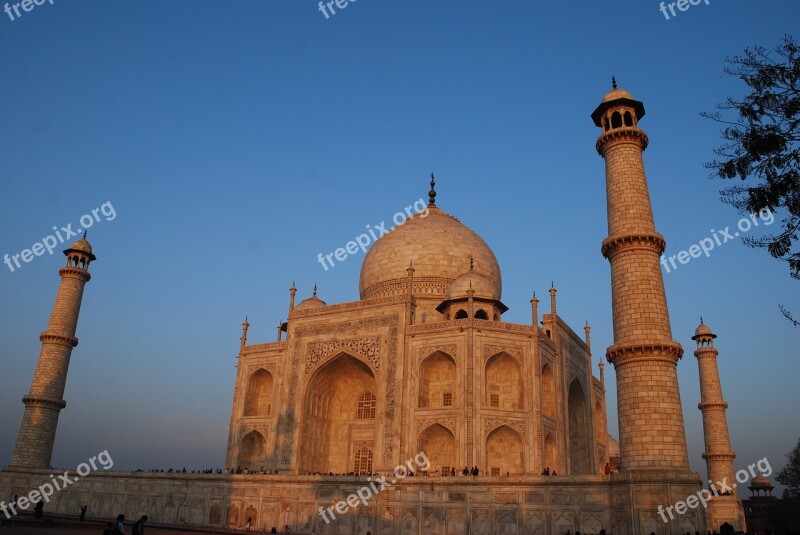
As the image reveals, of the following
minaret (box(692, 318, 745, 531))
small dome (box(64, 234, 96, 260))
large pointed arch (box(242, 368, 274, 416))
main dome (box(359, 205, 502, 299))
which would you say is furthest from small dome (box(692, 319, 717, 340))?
small dome (box(64, 234, 96, 260))

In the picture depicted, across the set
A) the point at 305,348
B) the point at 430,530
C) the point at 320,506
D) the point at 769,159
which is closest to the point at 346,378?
the point at 305,348

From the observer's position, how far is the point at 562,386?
26188 millimetres

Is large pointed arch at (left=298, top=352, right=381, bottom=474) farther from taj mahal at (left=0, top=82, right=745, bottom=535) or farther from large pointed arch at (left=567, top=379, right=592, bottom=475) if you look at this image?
large pointed arch at (left=567, top=379, right=592, bottom=475)

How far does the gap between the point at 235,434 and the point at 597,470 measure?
1562 cm

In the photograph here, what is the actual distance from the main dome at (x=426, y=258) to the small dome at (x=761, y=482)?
20.5 meters

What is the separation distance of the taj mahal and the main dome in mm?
97

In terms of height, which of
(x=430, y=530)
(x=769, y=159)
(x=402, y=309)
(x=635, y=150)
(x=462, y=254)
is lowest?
(x=430, y=530)

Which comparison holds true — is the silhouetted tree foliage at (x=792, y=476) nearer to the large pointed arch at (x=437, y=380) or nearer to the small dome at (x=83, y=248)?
the large pointed arch at (x=437, y=380)

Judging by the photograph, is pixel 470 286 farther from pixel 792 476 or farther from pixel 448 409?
pixel 792 476

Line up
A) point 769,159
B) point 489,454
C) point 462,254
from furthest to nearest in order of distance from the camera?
point 462,254 → point 489,454 → point 769,159

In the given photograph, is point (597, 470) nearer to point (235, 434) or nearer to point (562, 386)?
point (562, 386)

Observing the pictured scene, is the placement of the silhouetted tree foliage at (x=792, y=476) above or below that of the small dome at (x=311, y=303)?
below

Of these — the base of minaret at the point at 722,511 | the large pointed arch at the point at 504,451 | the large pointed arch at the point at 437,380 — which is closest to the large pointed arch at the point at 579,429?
the base of minaret at the point at 722,511

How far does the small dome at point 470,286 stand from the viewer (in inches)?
1056
